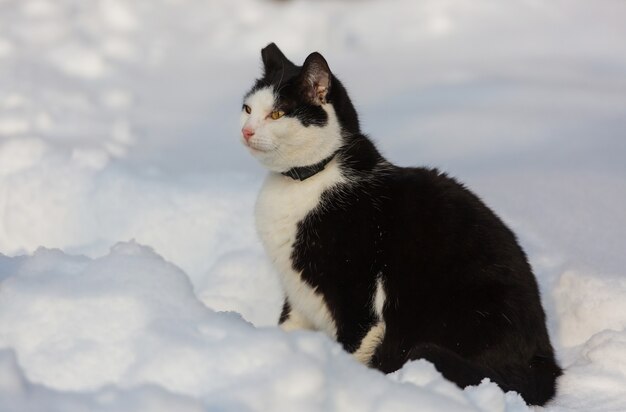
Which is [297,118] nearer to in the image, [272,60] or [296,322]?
[272,60]

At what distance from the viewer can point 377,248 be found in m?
2.71

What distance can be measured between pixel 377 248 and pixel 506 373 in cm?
53

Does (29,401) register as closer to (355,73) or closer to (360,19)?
(355,73)

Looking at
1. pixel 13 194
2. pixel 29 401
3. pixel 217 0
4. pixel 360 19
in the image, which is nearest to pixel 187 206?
pixel 13 194

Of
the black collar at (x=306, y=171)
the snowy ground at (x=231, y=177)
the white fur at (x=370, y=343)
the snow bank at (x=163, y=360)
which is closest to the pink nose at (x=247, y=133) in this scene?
the black collar at (x=306, y=171)

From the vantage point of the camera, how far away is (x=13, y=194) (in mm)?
4113

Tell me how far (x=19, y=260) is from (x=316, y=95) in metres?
1.06

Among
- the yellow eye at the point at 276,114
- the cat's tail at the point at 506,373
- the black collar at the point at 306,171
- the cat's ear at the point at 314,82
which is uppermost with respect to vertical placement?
the cat's ear at the point at 314,82

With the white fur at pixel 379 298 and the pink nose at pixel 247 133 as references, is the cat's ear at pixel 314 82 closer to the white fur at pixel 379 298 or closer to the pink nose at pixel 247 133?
the pink nose at pixel 247 133

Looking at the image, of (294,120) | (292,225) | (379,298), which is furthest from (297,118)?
(379,298)

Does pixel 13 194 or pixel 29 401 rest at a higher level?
pixel 29 401

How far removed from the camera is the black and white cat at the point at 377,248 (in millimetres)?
2596

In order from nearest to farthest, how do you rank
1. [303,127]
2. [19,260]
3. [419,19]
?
[19,260] → [303,127] → [419,19]

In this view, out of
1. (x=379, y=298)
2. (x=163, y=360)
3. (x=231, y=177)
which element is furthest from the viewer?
(x=231, y=177)
